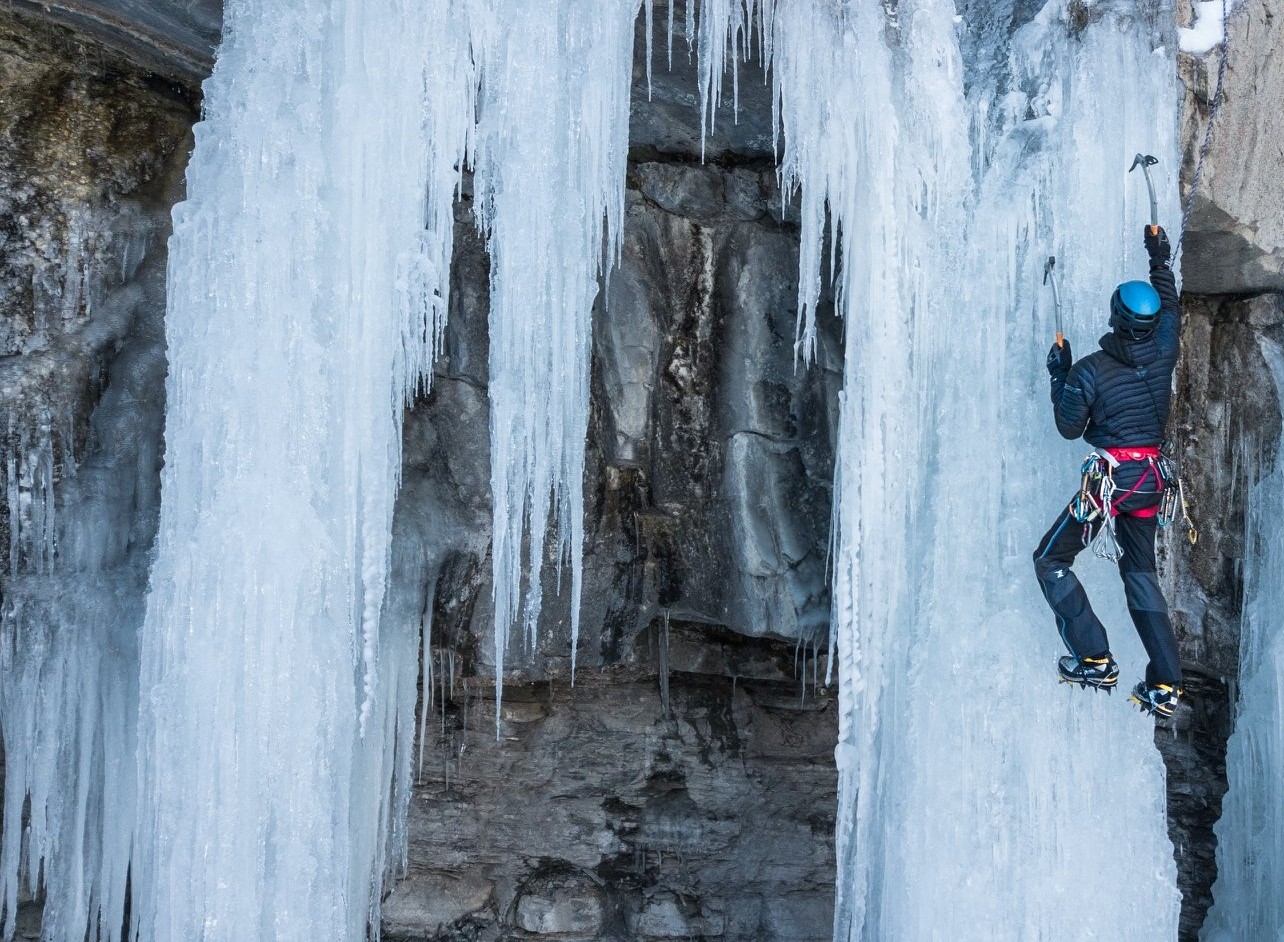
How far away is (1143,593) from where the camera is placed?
4910mm

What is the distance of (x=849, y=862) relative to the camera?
18.0 ft

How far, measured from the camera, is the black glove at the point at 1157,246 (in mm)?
4906

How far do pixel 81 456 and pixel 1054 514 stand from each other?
168 inches

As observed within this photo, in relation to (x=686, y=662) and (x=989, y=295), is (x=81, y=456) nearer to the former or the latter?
(x=686, y=662)

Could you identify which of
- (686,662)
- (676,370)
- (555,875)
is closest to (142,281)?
(676,370)

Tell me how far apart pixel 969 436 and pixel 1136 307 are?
86 centimetres

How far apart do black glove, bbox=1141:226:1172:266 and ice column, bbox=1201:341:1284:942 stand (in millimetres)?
2122

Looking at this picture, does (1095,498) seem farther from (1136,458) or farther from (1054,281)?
(1054,281)

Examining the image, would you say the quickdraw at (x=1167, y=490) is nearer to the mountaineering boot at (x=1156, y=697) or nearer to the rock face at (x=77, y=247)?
the mountaineering boot at (x=1156, y=697)

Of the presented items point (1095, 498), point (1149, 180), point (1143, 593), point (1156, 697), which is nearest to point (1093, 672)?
point (1156, 697)

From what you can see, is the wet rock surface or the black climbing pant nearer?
the black climbing pant

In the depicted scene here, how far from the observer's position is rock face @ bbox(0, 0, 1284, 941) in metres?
5.90

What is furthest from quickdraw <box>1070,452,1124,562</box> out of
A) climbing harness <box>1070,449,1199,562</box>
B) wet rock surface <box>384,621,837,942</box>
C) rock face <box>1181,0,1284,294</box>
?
wet rock surface <box>384,621,837,942</box>

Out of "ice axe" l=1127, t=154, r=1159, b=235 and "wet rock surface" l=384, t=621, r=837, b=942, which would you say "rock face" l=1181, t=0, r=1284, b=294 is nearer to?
"ice axe" l=1127, t=154, r=1159, b=235
